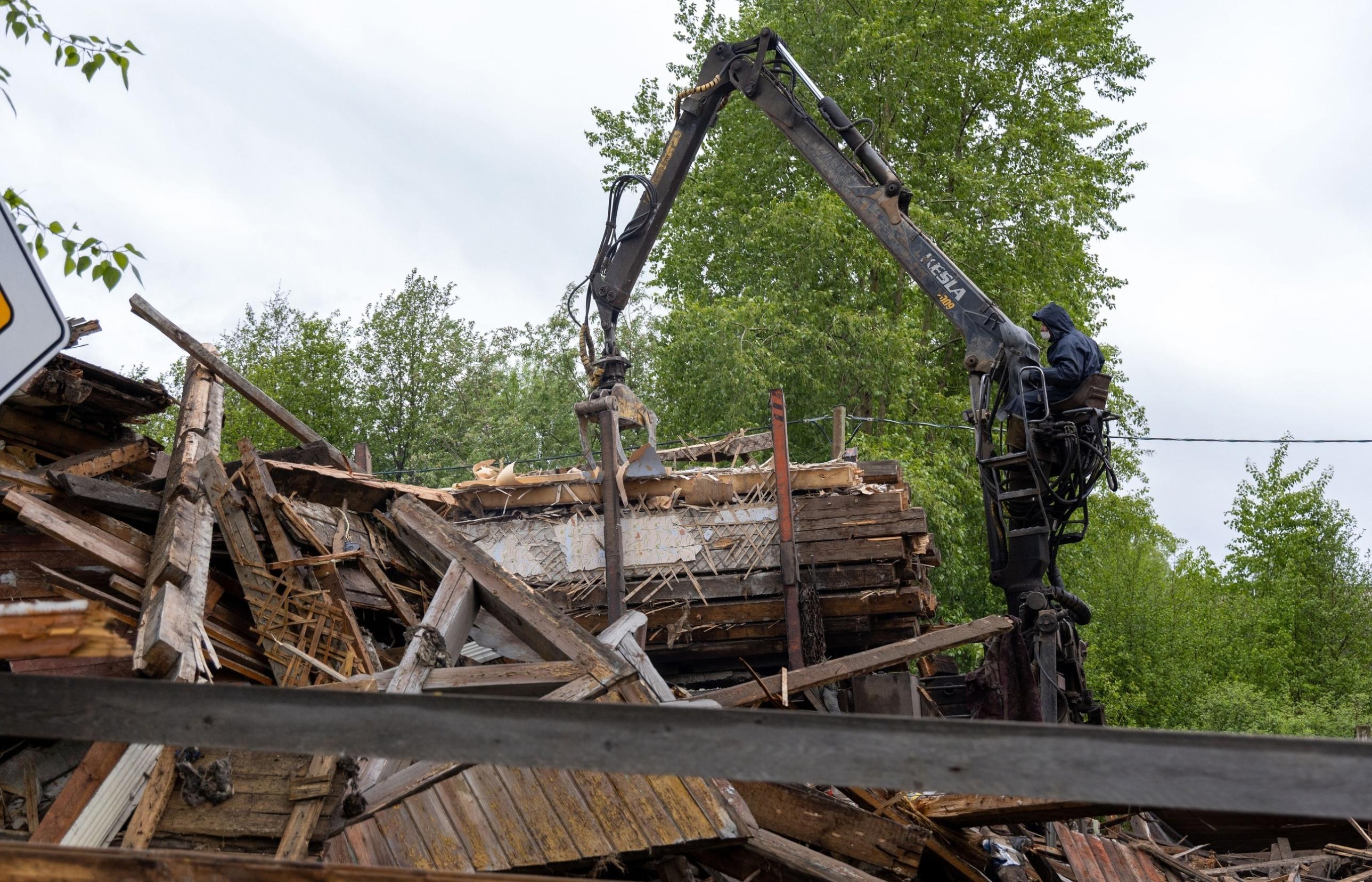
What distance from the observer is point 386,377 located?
3158 centimetres

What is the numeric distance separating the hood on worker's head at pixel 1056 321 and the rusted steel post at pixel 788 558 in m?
2.52

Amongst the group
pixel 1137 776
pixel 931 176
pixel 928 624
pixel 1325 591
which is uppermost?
pixel 931 176

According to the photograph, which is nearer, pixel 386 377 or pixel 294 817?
pixel 294 817

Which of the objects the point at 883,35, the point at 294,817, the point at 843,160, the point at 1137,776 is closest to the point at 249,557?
the point at 294,817

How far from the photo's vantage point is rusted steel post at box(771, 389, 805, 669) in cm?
895

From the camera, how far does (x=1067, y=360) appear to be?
9383mm

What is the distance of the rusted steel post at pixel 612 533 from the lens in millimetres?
9102

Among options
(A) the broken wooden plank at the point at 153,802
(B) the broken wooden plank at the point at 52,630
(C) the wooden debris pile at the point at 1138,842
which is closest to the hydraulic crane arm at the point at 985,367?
(C) the wooden debris pile at the point at 1138,842

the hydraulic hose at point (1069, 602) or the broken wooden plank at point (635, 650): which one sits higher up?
the broken wooden plank at point (635, 650)

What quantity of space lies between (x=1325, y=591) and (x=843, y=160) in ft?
91.9

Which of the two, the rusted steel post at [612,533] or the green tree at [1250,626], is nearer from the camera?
the rusted steel post at [612,533]

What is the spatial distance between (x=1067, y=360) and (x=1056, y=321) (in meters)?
0.42

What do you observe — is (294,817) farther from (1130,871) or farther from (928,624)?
Result: (928,624)

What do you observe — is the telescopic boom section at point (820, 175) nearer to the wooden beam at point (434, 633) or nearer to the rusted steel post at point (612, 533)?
the rusted steel post at point (612, 533)
